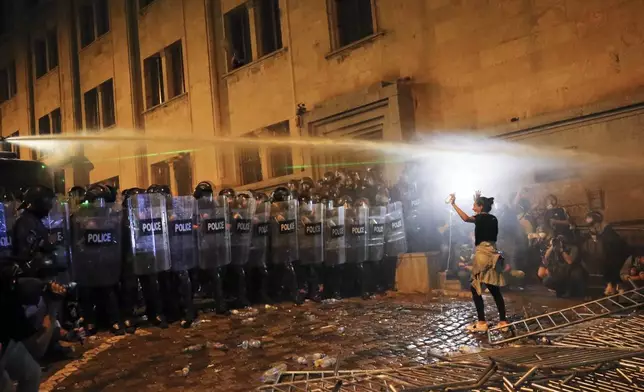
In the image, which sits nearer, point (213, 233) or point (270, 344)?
point (270, 344)

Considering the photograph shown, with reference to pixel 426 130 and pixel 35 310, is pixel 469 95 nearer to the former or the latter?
pixel 426 130

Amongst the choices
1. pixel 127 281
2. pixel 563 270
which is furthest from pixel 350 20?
pixel 127 281

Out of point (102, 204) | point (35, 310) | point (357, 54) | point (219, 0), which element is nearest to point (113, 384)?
point (35, 310)

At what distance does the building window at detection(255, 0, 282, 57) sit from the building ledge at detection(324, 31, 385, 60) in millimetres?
2902

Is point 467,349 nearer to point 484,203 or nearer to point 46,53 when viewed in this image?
point 484,203

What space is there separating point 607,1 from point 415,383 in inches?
398

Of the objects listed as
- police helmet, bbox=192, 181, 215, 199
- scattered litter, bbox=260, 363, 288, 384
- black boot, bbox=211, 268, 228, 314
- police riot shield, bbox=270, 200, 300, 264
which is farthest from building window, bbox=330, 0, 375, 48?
scattered litter, bbox=260, 363, 288, 384

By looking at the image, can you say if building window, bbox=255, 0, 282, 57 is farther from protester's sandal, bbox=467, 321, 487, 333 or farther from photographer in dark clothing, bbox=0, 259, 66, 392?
photographer in dark clothing, bbox=0, 259, 66, 392

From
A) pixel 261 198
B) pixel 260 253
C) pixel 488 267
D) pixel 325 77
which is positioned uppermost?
pixel 325 77

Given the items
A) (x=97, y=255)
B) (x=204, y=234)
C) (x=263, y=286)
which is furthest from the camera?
(x=263, y=286)

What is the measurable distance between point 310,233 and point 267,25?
10.6 meters

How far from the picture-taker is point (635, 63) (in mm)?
10820

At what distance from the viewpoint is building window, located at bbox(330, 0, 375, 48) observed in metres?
16.0

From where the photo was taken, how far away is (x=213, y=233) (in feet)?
30.2
